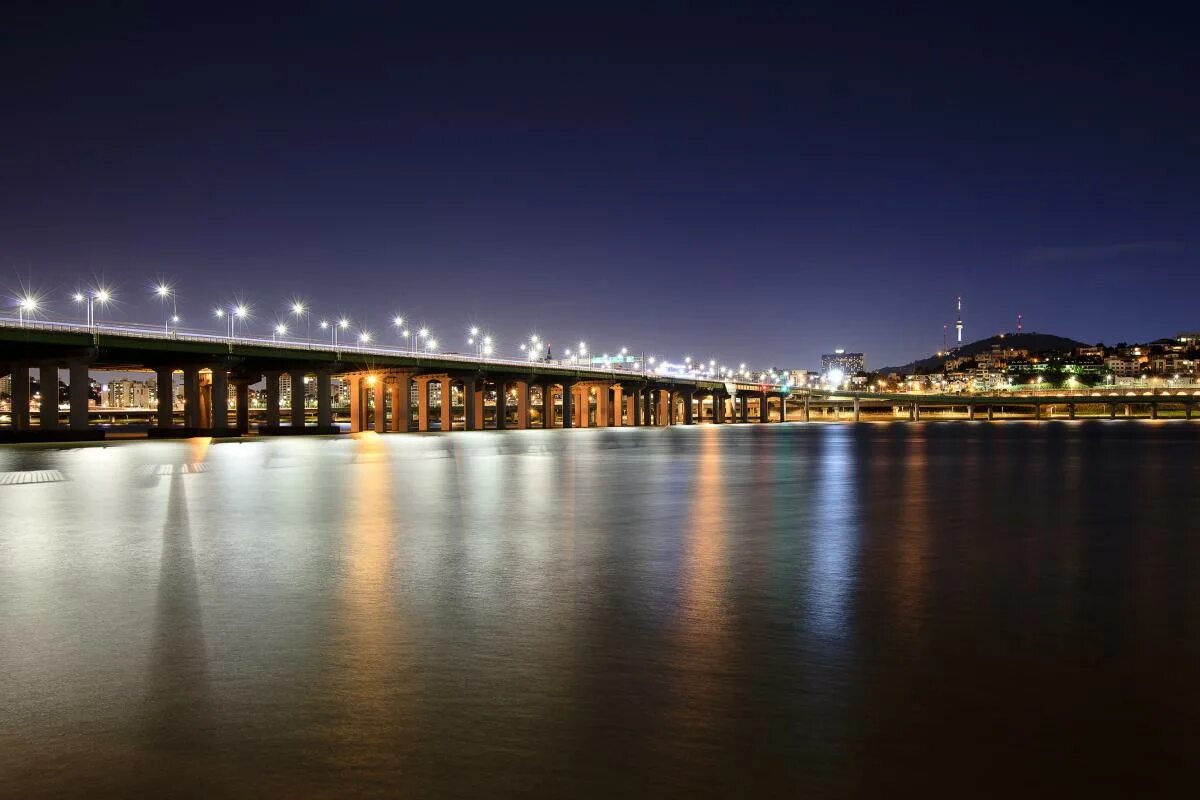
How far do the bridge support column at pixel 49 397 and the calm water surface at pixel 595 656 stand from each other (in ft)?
223

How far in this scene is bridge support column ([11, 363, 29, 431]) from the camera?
8444cm

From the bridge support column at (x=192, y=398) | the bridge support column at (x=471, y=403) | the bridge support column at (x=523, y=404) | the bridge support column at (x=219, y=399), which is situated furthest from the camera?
the bridge support column at (x=523, y=404)

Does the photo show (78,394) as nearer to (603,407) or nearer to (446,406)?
(446,406)

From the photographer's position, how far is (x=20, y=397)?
8525 cm

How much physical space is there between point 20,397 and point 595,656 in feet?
305

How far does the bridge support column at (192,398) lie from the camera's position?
9731 centimetres

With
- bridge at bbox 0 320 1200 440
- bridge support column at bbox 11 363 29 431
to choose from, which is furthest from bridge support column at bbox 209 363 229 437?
bridge support column at bbox 11 363 29 431

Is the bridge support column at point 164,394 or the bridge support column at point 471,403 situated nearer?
the bridge support column at point 164,394

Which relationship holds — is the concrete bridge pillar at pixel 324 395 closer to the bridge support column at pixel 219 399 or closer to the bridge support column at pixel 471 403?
the bridge support column at pixel 219 399

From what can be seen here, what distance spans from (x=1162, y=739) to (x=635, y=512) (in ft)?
55.7

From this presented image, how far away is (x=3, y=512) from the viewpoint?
22797mm

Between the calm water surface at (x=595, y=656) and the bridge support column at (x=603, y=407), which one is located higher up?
the bridge support column at (x=603, y=407)

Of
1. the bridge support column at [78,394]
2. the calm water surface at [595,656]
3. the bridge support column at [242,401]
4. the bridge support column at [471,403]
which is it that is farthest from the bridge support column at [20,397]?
the calm water surface at [595,656]

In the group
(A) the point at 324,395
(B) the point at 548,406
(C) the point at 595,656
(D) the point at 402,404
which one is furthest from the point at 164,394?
(C) the point at 595,656
